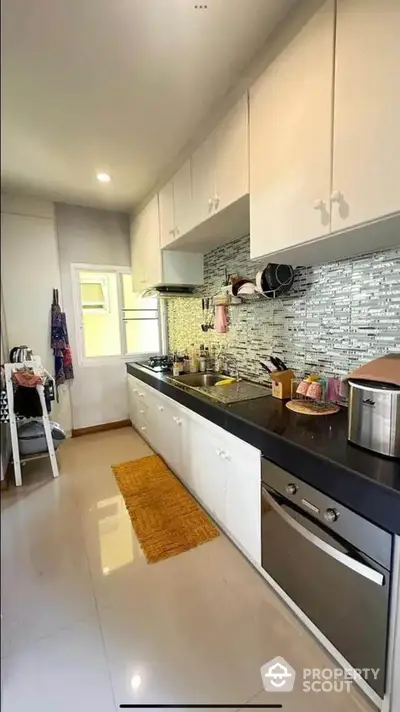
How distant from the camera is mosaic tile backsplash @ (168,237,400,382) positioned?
133 centimetres

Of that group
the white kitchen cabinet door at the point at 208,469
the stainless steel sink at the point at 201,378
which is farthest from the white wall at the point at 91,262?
the white kitchen cabinet door at the point at 208,469

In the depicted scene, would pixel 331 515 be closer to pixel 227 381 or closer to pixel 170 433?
pixel 227 381

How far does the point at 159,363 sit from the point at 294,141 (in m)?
2.11

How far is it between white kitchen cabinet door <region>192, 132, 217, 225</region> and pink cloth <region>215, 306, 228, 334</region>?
69 centimetres

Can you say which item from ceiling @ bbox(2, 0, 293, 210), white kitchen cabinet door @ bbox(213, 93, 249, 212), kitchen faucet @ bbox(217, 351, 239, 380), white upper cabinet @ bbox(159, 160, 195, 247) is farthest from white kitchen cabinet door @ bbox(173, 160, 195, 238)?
kitchen faucet @ bbox(217, 351, 239, 380)

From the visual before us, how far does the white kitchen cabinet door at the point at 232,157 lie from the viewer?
4.90ft

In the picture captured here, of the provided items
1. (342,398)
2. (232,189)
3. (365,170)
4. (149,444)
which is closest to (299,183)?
(365,170)

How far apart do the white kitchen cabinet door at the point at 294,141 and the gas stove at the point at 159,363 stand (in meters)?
1.59

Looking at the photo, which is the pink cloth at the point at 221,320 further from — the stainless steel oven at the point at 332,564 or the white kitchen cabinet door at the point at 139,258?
the stainless steel oven at the point at 332,564

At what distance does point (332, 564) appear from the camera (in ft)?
3.31

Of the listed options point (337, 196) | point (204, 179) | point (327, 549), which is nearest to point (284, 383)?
point (327, 549)

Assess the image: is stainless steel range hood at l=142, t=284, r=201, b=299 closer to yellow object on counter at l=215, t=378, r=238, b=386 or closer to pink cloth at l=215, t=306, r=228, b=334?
pink cloth at l=215, t=306, r=228, b=334

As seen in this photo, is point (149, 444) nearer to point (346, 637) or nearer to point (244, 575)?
point (244, 575)

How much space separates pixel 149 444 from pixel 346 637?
218 centimetres
